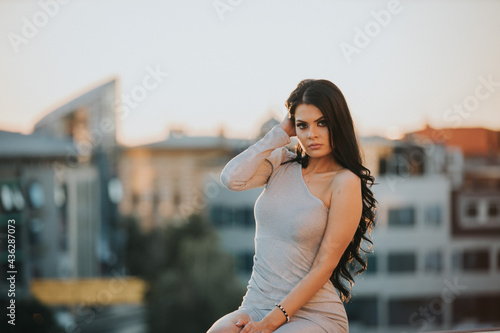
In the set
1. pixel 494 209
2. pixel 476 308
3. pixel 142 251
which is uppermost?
pixel 494 209

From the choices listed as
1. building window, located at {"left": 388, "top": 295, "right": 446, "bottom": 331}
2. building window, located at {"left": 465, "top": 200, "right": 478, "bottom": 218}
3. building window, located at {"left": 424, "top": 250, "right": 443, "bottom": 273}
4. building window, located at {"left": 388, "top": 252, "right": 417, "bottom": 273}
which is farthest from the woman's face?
building window, located at {"left": 388, "top": 295, "right": 446, "bottom": 331}

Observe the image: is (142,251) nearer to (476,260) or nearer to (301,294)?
(476,260)

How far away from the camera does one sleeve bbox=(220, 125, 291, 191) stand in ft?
3.99

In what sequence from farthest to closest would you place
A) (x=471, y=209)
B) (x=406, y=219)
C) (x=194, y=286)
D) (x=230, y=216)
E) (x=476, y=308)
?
(x=476, y=308) → (x=471, y=209) → (x=230, y=216) → (x=406, y=219) → (x=194, y=286)

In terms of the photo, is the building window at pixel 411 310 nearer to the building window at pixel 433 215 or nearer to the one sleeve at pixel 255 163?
the building window at pixel 433 215

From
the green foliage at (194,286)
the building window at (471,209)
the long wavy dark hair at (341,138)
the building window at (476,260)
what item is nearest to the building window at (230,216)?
the green foliage at (194,286)

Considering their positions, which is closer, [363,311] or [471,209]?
[471,209]

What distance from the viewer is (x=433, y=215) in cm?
2350

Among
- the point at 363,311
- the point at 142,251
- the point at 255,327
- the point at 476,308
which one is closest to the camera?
the point at 255,327

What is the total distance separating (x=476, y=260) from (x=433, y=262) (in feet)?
7.06

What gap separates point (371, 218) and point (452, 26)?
2798cm

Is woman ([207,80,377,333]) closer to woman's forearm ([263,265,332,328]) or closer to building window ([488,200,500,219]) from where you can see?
woman's forearm ([263,265,332,328])

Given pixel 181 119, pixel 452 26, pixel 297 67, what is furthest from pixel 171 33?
pixel 452 26

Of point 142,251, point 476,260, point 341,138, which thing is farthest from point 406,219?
point 341,138
